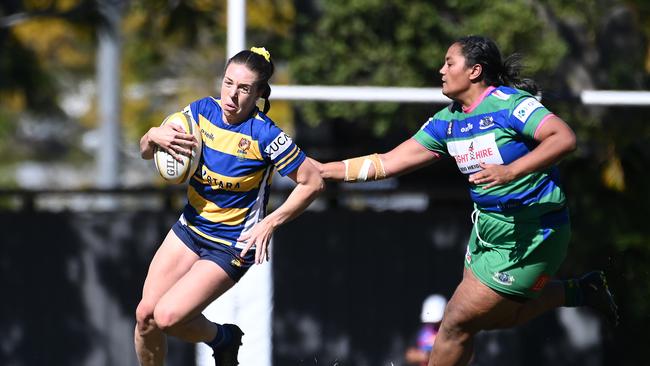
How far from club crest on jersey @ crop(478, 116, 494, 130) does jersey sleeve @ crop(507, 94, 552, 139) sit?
0.10m

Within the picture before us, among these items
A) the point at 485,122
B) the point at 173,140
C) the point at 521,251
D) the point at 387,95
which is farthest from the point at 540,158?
the point at 387,95

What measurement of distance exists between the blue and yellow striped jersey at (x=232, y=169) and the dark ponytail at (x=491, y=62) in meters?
1.05

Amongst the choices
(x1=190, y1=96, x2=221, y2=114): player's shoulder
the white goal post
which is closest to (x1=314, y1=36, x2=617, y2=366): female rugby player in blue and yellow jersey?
(x1=190, y1=96, x2=221, y2=114): player's shoulder

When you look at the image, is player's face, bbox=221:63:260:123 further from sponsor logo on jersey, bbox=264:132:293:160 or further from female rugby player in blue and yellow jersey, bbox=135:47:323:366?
sponsor logo on jersey, bbox=264:132:293:160

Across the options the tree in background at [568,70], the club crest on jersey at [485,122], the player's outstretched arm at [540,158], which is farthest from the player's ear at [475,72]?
the tree in background at [568,70]

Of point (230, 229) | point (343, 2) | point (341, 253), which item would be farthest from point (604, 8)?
point (230, 229)

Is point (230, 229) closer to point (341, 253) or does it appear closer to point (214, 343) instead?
point (214, 343)

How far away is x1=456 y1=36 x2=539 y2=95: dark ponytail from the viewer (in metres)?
6.00

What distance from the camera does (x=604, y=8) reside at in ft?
35.4

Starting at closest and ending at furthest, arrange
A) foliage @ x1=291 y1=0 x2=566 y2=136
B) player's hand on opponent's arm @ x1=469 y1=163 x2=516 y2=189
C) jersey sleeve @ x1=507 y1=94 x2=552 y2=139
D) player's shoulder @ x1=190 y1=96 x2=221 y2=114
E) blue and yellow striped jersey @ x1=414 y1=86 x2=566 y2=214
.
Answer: player's hand on opponent's arm @ x1=469 y1=163 x2=516 y2=189, jersey sleeve @ x1=507 y1=94 x2=552 y2=139, blue and yellow striped jersey @ x1=414 y1=86 x2=566 y2=214, player's shoulder @ x1=190 y1=96 x2=221 y2=114, foliage @ x1=291 y1=0 x2=566 y2=136

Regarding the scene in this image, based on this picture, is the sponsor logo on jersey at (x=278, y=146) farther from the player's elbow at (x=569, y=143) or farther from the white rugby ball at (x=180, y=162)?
the player's elbow at (x=569, y=143)

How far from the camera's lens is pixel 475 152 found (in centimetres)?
596

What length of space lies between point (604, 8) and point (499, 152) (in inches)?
214

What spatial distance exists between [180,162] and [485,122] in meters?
1.61
